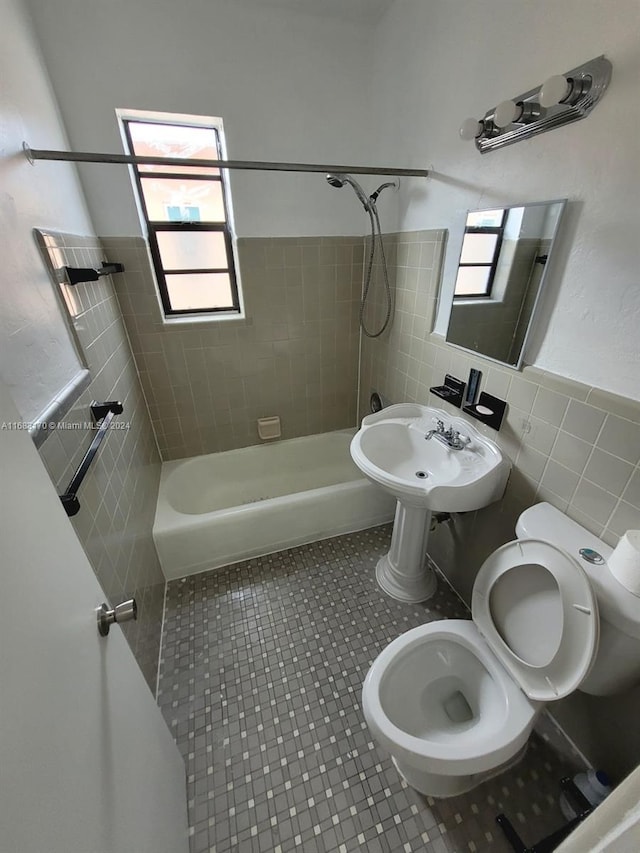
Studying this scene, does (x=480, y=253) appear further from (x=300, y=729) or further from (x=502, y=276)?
(x=300, y=729)

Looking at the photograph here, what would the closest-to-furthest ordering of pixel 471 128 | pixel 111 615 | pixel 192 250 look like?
pixel 111 615 < pixel 471 128 < pixel 192 250

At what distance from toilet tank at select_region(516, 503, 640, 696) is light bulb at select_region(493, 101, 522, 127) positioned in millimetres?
1177

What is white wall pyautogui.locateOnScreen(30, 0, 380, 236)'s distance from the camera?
146cm

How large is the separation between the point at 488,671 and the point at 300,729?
72 centimetres

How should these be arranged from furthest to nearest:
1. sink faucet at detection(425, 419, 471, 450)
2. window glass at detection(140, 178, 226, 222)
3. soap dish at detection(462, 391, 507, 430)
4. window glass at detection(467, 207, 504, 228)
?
window glass at detection(140, 178, 226, 222)
sink faucet at detection(425, 419, 471, 450)
soap dish at detection(462, 391, 507, 430)
window glass at detection(467, 207, 504, 228)

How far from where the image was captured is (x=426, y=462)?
1569 millimetres

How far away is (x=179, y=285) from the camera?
6.85 ft

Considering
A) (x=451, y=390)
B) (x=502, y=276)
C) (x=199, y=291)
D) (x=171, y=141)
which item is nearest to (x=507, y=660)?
(x=451, y=390)

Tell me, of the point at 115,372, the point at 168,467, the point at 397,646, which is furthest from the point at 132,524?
the point at 397,646

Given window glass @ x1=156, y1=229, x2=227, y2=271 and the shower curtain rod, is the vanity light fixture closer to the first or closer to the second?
the shower curtain rod

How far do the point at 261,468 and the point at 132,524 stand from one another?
1148 millimetres

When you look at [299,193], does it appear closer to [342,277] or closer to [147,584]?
[342,277]

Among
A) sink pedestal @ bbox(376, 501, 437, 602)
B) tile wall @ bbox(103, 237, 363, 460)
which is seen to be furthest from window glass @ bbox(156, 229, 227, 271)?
sink pedestal @ bbox(376, 501, 437, 602)

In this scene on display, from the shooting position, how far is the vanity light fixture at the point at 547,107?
0.83 meters
